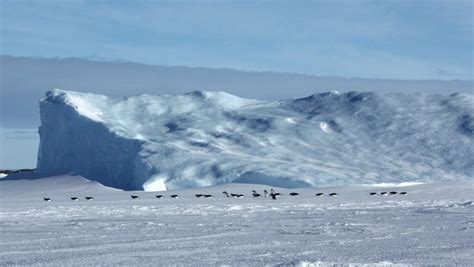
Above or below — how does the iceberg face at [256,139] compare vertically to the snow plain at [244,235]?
above

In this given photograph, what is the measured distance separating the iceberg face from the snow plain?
699cm

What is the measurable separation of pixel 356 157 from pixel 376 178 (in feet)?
6.45

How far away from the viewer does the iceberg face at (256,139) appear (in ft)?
83.6

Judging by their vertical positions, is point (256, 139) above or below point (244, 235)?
above

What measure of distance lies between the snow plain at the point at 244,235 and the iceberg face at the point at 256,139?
275 inches

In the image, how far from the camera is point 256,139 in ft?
92.1

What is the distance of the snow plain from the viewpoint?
307 inches

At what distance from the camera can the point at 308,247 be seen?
866 centimetres

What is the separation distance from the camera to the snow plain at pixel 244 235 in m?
7.79

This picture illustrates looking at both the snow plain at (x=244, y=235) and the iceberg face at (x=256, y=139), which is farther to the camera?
the iceberg face at (x=256, y=139)

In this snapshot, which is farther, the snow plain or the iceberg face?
the iceberg face

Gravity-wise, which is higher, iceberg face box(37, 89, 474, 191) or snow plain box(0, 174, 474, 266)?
iceberg face box(37, 89, 474, 191)

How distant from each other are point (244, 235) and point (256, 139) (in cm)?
1792

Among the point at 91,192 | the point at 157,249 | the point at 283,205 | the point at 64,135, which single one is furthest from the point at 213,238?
the point at 64,135
